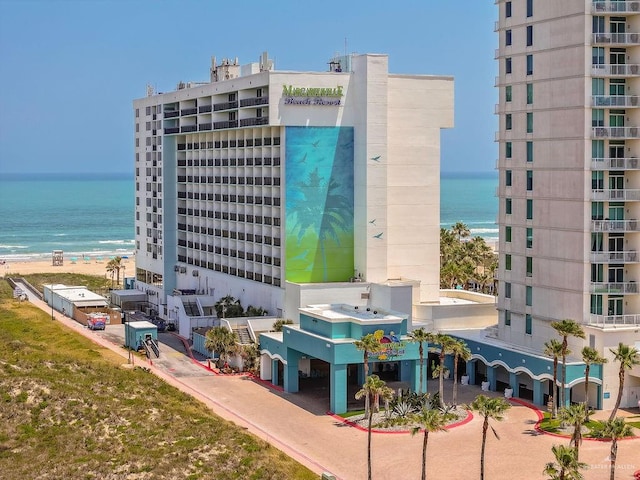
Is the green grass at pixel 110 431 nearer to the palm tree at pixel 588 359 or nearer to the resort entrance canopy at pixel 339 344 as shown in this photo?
the resort entrance canopy at pixel 339 344

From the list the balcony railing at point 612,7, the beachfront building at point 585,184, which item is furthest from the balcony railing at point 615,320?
the balcony railing at point 612,7

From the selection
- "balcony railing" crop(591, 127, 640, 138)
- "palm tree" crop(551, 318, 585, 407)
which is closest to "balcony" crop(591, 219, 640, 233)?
"balcony railing" crop(591, 127, 640, 138)

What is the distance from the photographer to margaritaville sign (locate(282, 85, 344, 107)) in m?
104

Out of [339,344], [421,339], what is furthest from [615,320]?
[339,344]

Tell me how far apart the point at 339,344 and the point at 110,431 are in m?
18.6

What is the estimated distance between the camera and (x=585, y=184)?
274ft

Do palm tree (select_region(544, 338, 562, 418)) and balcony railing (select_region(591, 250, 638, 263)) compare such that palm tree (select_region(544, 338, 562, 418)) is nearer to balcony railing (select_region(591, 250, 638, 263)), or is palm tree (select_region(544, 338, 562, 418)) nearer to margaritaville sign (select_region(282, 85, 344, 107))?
balcony railing (select_region(591, 250, 638, 263))

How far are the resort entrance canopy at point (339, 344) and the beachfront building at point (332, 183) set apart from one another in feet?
34.9

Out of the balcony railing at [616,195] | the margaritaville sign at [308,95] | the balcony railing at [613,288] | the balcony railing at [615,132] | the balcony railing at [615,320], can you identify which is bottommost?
the balcony railing at [615,320]

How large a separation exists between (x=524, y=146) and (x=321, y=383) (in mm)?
25774

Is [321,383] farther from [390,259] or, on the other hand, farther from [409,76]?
[409,76]

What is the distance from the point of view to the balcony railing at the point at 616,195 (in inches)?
3292

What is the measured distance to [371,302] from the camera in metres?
103

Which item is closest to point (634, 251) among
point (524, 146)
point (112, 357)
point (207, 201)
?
point (524, 146)
